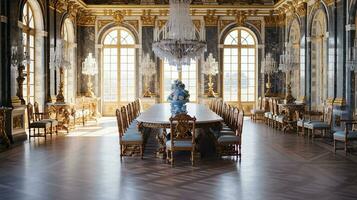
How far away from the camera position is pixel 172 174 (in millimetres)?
6699

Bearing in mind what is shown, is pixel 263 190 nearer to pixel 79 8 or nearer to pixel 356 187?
pixel 356 187

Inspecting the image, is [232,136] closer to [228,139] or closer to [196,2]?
[228,139]

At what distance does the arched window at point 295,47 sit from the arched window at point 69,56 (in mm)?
8087

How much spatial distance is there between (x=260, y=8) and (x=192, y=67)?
3.52 metres

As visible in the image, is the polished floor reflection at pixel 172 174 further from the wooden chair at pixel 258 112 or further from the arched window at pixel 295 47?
the arched window at pixel 295 47

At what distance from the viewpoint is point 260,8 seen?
57.4 feet

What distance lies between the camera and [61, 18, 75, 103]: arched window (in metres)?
16.4

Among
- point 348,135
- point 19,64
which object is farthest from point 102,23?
point 348,135

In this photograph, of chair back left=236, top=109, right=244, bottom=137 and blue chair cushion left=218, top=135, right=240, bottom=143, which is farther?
chair back left=236, top=109, right=244, bottom=137

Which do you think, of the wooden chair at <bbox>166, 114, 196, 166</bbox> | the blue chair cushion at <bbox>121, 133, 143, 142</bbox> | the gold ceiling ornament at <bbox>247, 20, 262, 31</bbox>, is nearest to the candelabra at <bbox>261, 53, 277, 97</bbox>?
the gold ceiling ornament at <bbox>247, 20, 262, 31</bbox>

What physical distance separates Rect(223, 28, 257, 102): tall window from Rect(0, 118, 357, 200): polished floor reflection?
27.0 ft

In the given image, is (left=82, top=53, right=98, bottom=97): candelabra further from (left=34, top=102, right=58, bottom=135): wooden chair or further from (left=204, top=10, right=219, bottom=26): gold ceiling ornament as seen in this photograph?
(left=204, top=10, right=219, bottom=26): gold ceiling ornament

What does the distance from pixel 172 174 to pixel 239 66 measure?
38.7 ft

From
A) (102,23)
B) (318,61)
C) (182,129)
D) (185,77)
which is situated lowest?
(182,129)
